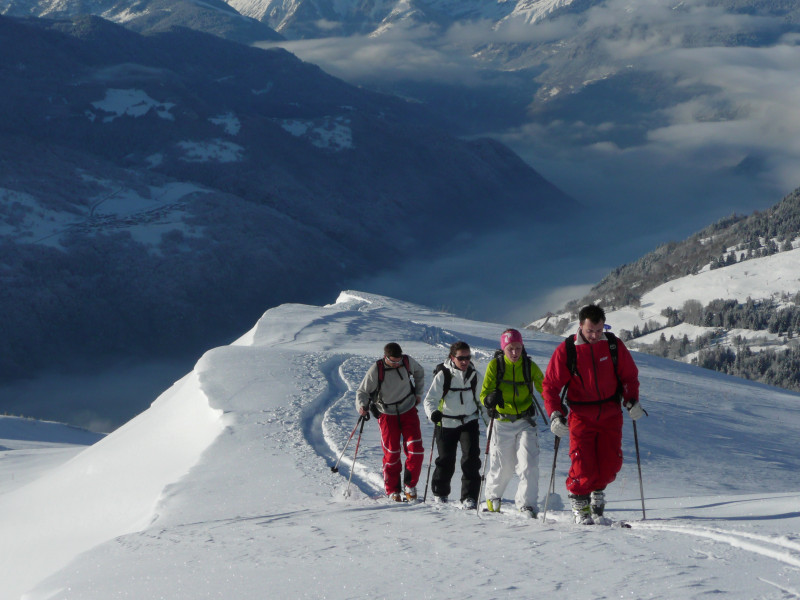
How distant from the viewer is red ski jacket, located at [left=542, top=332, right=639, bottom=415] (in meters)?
7.23

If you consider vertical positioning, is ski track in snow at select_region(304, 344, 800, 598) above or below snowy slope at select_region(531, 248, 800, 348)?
below

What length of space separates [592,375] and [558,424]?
23.4 inches

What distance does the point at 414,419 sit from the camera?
9672 millimetres

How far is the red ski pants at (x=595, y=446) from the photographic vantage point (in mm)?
7348

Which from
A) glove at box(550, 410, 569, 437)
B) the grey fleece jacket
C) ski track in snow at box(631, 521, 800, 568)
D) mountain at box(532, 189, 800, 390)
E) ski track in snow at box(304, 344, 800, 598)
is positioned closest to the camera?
ski track in snow at box(631, 521, 800, 568)

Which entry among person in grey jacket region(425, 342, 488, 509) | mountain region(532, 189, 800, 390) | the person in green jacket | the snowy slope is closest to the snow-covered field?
the person in green jacket

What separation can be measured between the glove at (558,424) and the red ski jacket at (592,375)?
74 mm

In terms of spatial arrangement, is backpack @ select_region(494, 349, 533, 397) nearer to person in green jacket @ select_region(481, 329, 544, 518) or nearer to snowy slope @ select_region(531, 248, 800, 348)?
person in green jacket @ select_region(481, 329, 544, 518)

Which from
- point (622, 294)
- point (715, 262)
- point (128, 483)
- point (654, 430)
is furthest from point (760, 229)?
point (128, 483)

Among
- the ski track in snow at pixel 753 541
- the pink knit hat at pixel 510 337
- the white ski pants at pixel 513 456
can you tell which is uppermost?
the pink knit hat at pixel 510 337

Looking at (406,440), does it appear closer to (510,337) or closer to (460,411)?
(460,411)

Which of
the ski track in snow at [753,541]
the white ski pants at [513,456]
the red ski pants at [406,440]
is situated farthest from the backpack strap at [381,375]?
the ski track in snow at [753,541]

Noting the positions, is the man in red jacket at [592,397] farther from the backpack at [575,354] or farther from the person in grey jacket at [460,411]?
the person in grey jacket at [460,411]

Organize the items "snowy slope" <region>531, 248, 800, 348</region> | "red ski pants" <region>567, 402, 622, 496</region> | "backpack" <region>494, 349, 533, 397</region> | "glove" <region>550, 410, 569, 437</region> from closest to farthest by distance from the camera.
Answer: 1. "glove" <region>550, 410, 569, 437</region>
2. "red ski pants" <region>567, 402, 622, 496</region>
3. "backpack" <region>494, 349, 533, 397</region>
4. "snowy slope" <region>531, 248, 800, 348</region>
